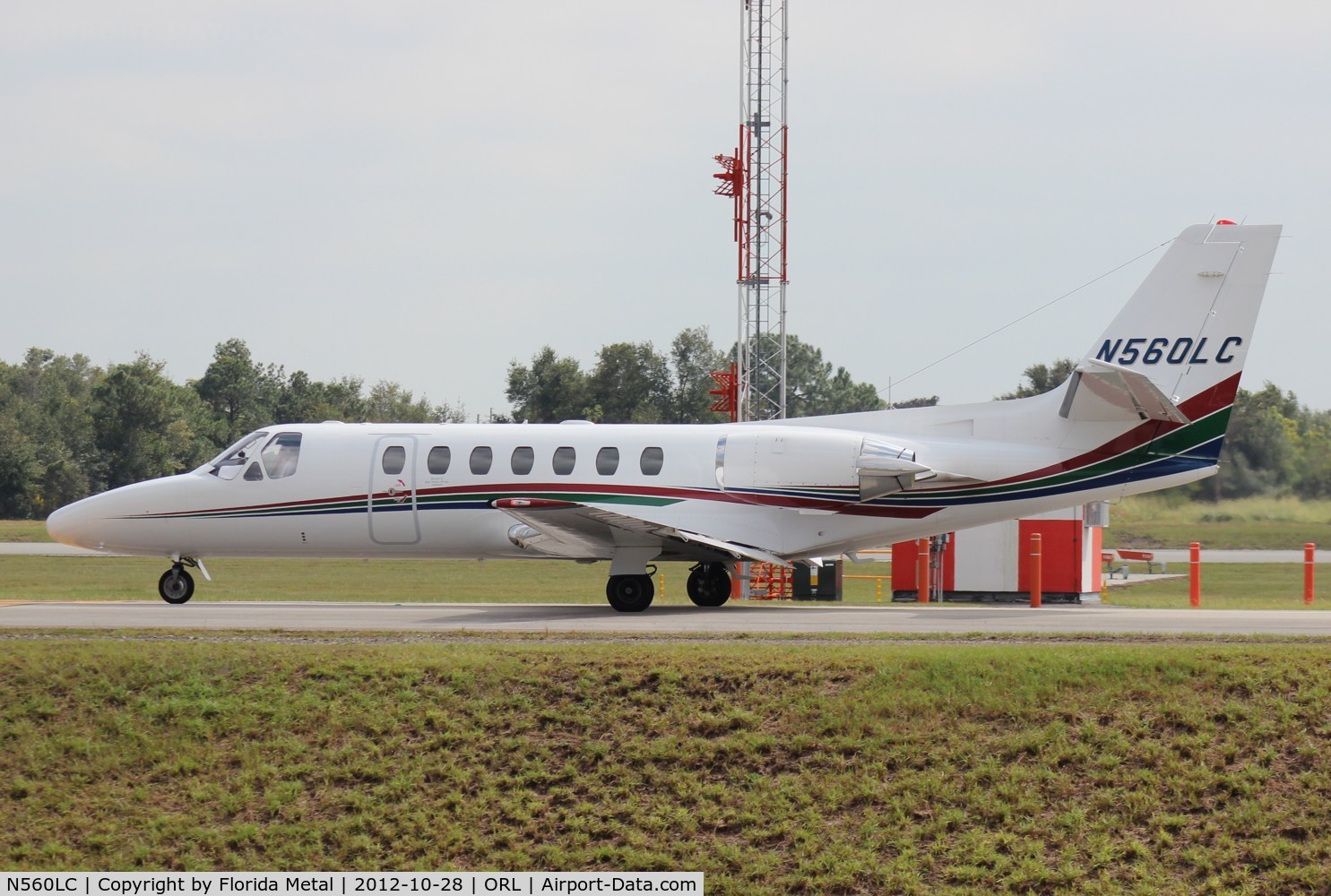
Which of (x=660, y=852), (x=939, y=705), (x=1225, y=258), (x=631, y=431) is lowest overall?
(x=660, y=852)

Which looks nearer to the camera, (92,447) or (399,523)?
(399,523)

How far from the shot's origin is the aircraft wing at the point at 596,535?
21.0 metres

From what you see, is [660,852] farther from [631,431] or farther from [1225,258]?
[1225,258]

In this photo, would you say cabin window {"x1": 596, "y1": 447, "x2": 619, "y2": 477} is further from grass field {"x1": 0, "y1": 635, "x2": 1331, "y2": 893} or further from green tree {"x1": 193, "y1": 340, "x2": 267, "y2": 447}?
green tree {"x1": 193, "y1": 340, "x2": 267, "y2": 447}

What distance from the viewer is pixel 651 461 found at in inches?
909

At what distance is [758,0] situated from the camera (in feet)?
124

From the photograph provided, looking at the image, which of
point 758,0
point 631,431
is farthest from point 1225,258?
point 758,0

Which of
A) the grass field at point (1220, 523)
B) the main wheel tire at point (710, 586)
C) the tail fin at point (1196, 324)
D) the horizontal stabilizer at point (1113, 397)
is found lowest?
the main wheel tire at point (710, 586)

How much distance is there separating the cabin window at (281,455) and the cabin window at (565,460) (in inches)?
180

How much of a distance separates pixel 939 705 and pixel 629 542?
10.5m

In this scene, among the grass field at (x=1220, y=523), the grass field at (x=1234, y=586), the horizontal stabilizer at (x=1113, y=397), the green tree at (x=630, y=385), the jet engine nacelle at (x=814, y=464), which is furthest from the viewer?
the green tree at (x=630, y=385)

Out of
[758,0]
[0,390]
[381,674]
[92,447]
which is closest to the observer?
[381,674]

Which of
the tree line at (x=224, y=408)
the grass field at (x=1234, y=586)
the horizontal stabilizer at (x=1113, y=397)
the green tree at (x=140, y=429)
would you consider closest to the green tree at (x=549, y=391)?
the tree line at (x=224, y=408)

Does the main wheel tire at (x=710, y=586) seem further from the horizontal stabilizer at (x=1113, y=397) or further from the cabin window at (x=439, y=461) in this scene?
the horizontal stabilizer at (x=1113, y=397)
